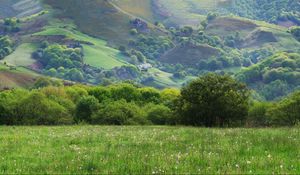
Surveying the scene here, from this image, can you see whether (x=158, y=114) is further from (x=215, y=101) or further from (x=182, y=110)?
(x=215, y=101)

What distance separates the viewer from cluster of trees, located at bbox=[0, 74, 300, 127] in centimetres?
4431

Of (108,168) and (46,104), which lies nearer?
(108,168)

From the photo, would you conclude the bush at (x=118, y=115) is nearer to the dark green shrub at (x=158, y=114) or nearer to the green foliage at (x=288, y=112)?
the dark green shrub at (x=158, y=114)

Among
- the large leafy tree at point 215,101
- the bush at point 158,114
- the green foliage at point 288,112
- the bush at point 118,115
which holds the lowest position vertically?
the bush at point 158,114

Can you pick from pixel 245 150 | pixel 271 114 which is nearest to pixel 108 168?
pixel 245 150

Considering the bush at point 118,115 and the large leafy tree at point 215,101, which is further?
the bush at point 118,115

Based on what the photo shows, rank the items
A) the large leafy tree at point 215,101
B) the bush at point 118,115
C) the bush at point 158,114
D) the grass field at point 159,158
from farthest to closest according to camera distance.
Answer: the bush at point 158,114 → the bush at point 118,115 → the large leafy tree at point 215,101 → the grass field at point 159,158

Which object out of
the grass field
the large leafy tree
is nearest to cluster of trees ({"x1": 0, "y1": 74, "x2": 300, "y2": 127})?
the large leafy tree

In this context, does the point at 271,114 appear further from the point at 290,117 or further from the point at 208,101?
the point at 208,101

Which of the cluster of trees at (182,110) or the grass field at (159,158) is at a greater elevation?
the grass field at (159,158)

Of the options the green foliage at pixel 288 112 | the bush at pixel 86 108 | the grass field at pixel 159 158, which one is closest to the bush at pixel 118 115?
the bush at pixel 86 108

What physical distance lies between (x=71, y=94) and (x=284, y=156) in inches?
3029

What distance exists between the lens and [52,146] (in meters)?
16.7

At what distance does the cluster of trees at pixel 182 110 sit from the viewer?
44.3 metres
